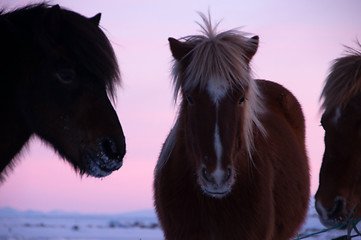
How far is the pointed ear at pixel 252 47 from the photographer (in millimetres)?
3771

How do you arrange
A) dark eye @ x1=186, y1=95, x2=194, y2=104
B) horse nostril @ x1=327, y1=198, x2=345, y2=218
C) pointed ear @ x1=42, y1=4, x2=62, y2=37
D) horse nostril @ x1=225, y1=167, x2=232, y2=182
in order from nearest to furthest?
pointed ear @ x1=42, y1=4, x2=62, y2=37 < horse nostril @ x1=225, y1=167, x2=232, y2=182 < horse nostril @ x1=327, y1=198, x2=345, y2=218 < dark eye @ x1=186, y1=95, x2=194, y2=104

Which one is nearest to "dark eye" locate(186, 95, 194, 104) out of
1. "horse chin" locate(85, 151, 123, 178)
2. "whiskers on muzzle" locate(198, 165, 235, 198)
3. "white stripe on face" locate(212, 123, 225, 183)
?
"white stripe on face" locate(212, 123, 225, 183)

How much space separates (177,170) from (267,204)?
2.69 ft

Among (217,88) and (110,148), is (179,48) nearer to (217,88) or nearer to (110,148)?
(217,88)

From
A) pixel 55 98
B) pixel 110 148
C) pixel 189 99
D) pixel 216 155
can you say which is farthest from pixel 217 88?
pixel 55 98

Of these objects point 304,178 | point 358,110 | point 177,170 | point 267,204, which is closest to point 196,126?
point 177,170

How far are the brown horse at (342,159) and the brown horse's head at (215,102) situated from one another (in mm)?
660

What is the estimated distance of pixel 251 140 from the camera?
3727 millimetres

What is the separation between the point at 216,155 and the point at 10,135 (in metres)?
1.46

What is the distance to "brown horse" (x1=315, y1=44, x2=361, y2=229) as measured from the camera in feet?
10.9

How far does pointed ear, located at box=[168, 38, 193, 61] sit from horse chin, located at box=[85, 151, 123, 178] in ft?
4.02

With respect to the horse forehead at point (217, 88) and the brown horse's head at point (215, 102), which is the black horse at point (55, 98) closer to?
the brown horse's head at point (215, 102)

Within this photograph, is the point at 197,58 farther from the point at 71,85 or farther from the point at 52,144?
the point at 52,144

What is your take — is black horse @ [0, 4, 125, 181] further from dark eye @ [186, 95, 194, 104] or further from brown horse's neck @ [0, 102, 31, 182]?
dark eye @ [186, 95, 194, 104]
